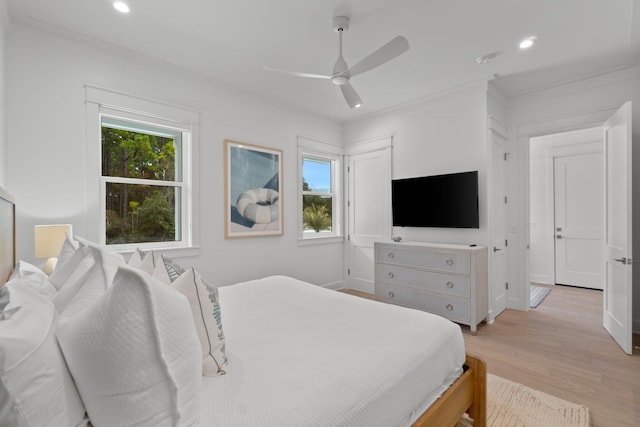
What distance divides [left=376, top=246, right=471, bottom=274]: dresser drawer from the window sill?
98 cm

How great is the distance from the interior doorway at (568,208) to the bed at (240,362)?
4184mm

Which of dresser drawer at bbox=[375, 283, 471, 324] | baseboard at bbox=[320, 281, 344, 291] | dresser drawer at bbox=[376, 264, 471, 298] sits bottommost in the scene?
baseboard at bbox=[320, 281, 344, 291]

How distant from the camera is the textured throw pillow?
1.10m

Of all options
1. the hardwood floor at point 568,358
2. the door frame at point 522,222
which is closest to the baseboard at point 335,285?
the hardwood floor at point 568,358

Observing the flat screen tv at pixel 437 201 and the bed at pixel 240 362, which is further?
the flat screen tv at pixel 437 201

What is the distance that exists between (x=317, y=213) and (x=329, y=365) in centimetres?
352

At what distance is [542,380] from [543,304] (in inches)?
87.1

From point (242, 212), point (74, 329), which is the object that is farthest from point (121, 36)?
point (74, 329)

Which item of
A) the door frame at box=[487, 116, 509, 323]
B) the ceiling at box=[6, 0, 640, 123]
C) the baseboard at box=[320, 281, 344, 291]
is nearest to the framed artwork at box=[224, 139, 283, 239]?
the ceiling at box=[6, 0, 640, 123]

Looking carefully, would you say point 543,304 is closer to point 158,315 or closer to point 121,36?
point 158,315

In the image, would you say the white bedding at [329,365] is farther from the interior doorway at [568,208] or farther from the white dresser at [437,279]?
the interior doorway at [568,208]

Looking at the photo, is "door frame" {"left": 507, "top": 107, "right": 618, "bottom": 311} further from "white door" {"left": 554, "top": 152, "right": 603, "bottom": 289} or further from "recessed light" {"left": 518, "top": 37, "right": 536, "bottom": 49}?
"white door" {"left": 554, "top": 152, "right": 603, "bottom": 289}

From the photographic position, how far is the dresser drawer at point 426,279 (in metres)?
3.10

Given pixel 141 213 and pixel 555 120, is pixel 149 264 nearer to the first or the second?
pixel 141 213
